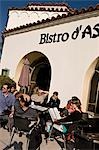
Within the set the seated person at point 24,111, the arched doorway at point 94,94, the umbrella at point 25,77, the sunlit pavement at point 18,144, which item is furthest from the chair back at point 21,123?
the umbrella at point 25,77

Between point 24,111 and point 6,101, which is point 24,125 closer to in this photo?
point 24,111

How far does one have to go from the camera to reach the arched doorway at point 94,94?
12.9 meters

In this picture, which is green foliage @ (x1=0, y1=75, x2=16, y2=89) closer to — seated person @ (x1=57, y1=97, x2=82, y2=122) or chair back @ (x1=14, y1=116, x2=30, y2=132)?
chair back @ (x1=14, y1=116, x2=30, y2=132)

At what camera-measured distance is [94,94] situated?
1315cm

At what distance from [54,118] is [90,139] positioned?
79.9 inches

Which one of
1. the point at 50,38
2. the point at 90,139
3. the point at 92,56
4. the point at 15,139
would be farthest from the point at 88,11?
the point at 90,139

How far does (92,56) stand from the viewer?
1202cm

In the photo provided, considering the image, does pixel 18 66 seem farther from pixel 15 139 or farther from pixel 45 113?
pixel 15 139

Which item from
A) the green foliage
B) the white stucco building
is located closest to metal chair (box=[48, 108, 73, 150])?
the white stucco building

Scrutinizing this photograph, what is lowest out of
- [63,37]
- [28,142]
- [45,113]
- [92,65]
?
[28,142]

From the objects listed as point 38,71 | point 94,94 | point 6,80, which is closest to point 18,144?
Result: point 94,94

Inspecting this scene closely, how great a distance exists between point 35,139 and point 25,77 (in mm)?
6751

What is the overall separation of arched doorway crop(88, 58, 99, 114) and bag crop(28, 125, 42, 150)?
4943 mm

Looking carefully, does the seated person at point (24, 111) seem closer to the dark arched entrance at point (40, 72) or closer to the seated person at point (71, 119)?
the seated person at point (71, 119)
